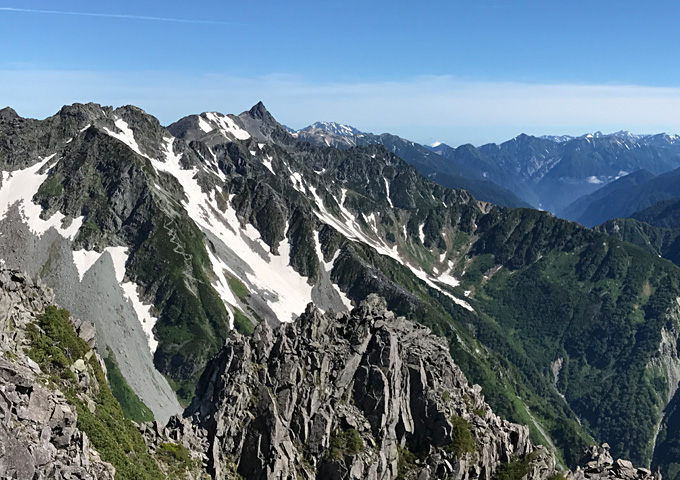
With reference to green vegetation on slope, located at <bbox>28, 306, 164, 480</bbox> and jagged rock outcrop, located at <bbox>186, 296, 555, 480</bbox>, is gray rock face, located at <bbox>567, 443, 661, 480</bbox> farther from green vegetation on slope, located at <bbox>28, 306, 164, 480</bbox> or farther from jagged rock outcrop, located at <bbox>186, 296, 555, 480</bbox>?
green vegetation on slope, located at <bbox>28, 306, 164, 480</bbox>

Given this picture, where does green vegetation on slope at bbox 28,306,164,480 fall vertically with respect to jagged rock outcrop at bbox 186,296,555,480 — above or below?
above

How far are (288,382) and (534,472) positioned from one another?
126 feet

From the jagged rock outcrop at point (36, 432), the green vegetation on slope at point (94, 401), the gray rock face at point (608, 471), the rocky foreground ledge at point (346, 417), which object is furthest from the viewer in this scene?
the gray rock face at point (608, 471)

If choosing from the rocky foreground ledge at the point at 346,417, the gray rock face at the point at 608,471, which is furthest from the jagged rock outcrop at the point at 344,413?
the gray rock face at the point at 608,471

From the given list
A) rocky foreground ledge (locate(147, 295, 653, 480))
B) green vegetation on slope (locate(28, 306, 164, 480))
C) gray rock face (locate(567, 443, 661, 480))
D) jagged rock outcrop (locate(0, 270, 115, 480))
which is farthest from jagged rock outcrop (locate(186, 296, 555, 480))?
jagged rock outcrop (locate(0, 270, 115, 480))

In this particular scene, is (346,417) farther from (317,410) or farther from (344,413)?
(317,410)

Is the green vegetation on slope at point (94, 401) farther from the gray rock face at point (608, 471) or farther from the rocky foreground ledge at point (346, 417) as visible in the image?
the gray rock face at point (608, 471)

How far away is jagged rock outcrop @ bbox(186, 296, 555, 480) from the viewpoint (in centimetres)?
8481

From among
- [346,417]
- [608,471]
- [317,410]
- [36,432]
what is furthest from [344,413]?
[36,432]

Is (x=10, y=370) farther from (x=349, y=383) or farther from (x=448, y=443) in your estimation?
(x=448, y=443)

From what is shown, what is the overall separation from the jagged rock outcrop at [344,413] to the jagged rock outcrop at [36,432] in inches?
1169

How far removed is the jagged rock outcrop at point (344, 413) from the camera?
278 feet

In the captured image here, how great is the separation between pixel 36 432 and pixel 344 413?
50388 millimetres

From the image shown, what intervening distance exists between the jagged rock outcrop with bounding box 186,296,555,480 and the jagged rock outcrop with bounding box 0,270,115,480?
29.7m
